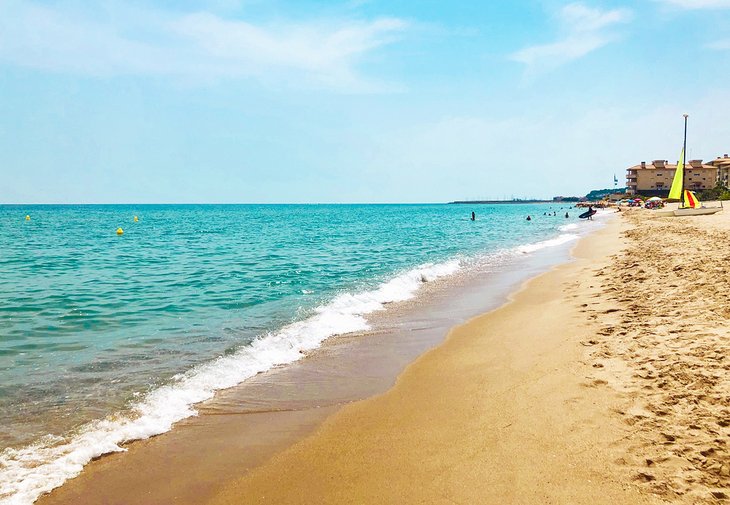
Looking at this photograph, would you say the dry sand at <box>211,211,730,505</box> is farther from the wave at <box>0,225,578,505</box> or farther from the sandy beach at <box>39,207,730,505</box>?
the wave at <box>0,225,578,505</box>

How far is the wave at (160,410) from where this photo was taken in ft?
14.8

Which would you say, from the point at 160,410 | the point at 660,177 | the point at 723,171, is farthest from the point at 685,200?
the point at 660,177

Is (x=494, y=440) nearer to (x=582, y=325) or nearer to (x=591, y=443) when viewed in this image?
(x=591, y=443)

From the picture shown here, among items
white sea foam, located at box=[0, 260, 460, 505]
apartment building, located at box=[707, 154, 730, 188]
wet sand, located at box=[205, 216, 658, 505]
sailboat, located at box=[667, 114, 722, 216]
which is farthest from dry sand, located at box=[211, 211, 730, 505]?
apartment building, located at box=[707, 154, 730, 188]

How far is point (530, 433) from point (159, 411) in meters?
4.50

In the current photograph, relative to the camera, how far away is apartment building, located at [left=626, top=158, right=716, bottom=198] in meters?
104

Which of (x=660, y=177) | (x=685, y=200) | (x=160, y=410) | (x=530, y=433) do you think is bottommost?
(x=160, y=410)

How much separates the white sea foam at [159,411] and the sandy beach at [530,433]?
0.25 m

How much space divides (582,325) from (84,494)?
799cm

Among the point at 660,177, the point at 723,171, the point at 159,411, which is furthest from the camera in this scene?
the point at 660,177

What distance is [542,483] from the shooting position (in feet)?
13.1

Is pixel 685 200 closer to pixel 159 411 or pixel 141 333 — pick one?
pixel 141 333

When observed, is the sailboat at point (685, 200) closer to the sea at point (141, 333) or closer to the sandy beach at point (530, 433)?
the sea at point (141, 333)

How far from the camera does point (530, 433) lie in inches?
193
